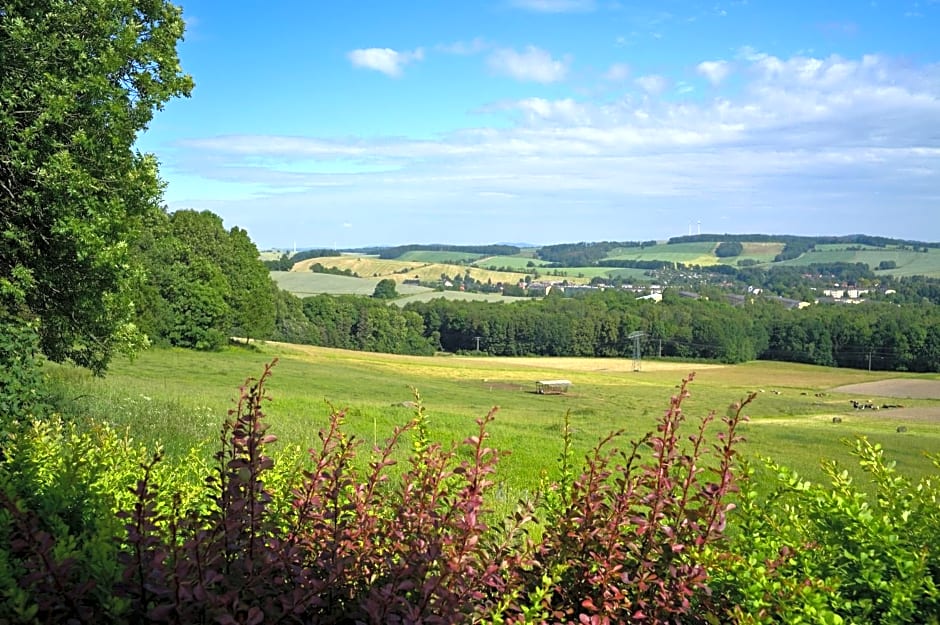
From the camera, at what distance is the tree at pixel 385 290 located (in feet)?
476

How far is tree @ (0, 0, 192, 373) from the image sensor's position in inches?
506

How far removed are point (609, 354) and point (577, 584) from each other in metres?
114

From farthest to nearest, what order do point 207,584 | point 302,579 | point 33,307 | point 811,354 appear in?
point 811,354, point 33,307, point 302,579, point 207,584

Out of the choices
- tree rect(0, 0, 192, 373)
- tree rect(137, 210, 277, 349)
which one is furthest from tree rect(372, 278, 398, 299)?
tree rect(0, 0, 192, 373)

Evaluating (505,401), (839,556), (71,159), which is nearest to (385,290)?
(505,401)

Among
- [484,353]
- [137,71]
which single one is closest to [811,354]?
[484,353]

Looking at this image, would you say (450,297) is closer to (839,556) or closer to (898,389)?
(898,389)

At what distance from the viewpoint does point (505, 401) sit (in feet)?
160

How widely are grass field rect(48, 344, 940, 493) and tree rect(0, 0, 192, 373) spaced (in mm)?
2156

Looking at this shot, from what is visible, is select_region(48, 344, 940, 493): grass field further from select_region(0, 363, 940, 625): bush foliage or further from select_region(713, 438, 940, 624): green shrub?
select_region(0, 363, 940, 625): bush foliage

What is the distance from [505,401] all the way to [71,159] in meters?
37.8

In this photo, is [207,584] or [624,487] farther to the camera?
[624,487]

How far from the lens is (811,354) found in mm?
108312

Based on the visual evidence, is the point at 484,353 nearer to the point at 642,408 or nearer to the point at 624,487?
the point at 642,408
